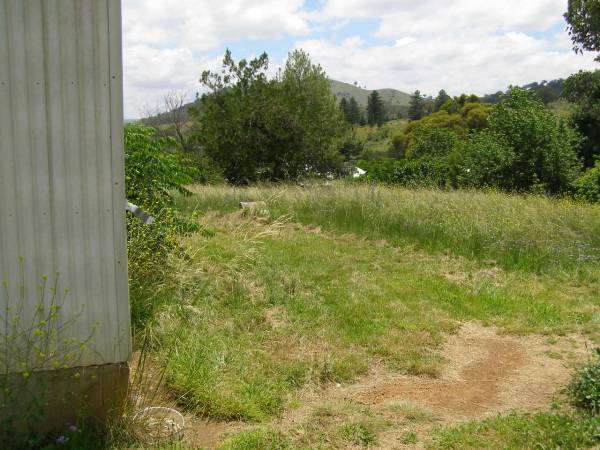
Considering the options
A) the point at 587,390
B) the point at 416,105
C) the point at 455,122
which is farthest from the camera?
the point at 416,105

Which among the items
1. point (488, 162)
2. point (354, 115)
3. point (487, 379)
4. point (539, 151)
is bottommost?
point (487, 379)

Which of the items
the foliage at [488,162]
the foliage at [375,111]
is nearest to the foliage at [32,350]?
the foliage at [488,162]

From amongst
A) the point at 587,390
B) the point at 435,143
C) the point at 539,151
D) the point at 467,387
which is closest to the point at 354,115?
the point at 435,143

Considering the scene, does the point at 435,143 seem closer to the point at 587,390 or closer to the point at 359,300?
the point at 359,300

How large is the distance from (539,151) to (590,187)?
245 cm

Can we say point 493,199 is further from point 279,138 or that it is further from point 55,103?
point 279,138

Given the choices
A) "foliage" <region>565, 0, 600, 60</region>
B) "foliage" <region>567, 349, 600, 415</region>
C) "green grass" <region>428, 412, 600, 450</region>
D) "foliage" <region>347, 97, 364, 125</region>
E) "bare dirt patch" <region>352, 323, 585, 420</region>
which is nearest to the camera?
"green grass" <region>428, 412, 600, 450</region>

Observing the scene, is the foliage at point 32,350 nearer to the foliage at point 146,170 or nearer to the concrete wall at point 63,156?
the concrete wall at point 63,156

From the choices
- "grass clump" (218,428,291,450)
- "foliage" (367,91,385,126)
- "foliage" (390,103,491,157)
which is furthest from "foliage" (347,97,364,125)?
"grass clump" (218,428,291,450)

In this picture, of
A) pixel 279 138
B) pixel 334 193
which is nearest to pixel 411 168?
pixel 279 138

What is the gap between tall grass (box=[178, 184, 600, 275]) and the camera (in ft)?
27.4

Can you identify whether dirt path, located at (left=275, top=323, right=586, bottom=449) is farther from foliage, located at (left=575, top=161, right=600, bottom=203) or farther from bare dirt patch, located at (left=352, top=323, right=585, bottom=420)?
foliage, located at (left=575, top=161, right=600, bottom=203)

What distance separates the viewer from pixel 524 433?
3482mm

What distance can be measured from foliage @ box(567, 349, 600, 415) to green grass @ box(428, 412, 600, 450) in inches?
6.9
